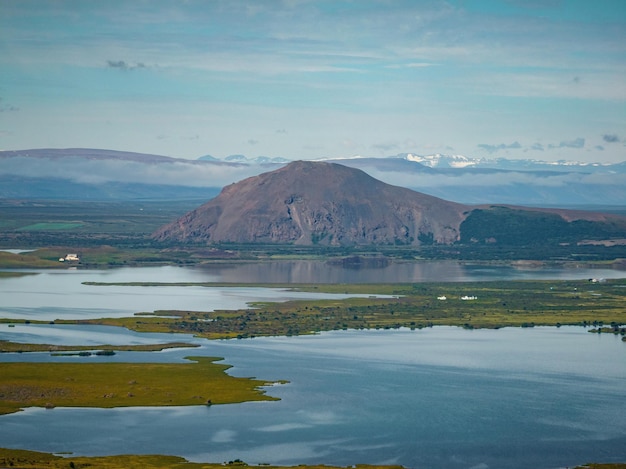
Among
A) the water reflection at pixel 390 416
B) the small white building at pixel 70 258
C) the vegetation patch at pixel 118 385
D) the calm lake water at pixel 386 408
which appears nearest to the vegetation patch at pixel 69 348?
the calm lake water at pixel 386 408

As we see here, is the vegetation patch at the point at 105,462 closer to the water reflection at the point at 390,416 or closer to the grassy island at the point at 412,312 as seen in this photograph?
the water reflection at the point at 390,416

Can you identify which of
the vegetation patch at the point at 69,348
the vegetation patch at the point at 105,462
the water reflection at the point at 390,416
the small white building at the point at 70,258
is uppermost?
the small white building at the point at 70,258

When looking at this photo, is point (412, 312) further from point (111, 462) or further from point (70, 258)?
point (70, 258)

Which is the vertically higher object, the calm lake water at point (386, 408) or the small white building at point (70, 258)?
the small white building at point (70, 258)

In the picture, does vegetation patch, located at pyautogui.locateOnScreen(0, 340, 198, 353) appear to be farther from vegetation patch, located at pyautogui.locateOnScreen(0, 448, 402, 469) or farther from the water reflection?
vegetation patch, located at pyautogui.locateOnScreen(0, 448, 402, 469)

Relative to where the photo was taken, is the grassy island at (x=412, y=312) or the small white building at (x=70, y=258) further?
the small white building at (x=70, y=258)

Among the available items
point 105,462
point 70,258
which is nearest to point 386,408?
point 105,462
